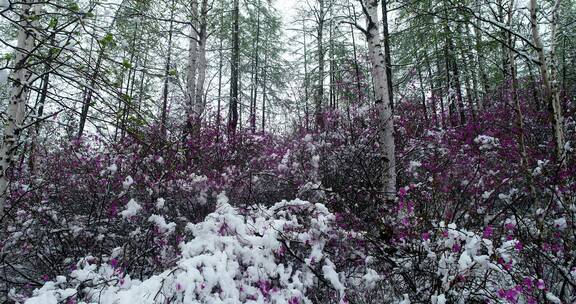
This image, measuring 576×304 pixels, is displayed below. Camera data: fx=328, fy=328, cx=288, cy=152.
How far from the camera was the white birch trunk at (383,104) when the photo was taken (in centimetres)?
503

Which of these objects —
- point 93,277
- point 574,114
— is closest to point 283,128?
point 574,114

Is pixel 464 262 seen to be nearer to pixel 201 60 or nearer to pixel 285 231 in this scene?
pixel 285 231

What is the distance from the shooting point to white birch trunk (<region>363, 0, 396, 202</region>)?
5.03 m

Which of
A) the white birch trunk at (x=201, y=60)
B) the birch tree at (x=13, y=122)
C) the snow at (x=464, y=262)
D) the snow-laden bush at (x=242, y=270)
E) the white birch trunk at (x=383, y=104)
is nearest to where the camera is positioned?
the snow-laden bush at (x=242, y=270)

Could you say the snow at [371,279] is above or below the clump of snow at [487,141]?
below

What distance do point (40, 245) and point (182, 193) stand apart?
1810 millimetres

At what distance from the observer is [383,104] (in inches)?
204

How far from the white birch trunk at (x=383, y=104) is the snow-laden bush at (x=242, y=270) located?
1973 millimetres

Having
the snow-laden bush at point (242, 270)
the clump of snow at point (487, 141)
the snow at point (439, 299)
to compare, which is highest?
the clump of snow at point (487, 141)

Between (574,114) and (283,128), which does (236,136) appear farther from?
(574,114)

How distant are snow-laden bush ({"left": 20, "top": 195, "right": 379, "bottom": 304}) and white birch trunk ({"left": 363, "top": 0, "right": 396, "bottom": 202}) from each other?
197 centimetres

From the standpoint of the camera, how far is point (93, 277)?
263 centimetres


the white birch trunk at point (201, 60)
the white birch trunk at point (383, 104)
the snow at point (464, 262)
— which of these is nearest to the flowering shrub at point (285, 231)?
the snow at point (464, 262)

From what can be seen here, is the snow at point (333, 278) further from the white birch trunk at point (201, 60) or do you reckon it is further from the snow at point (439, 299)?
the white birch trunk at point (201, 60)
